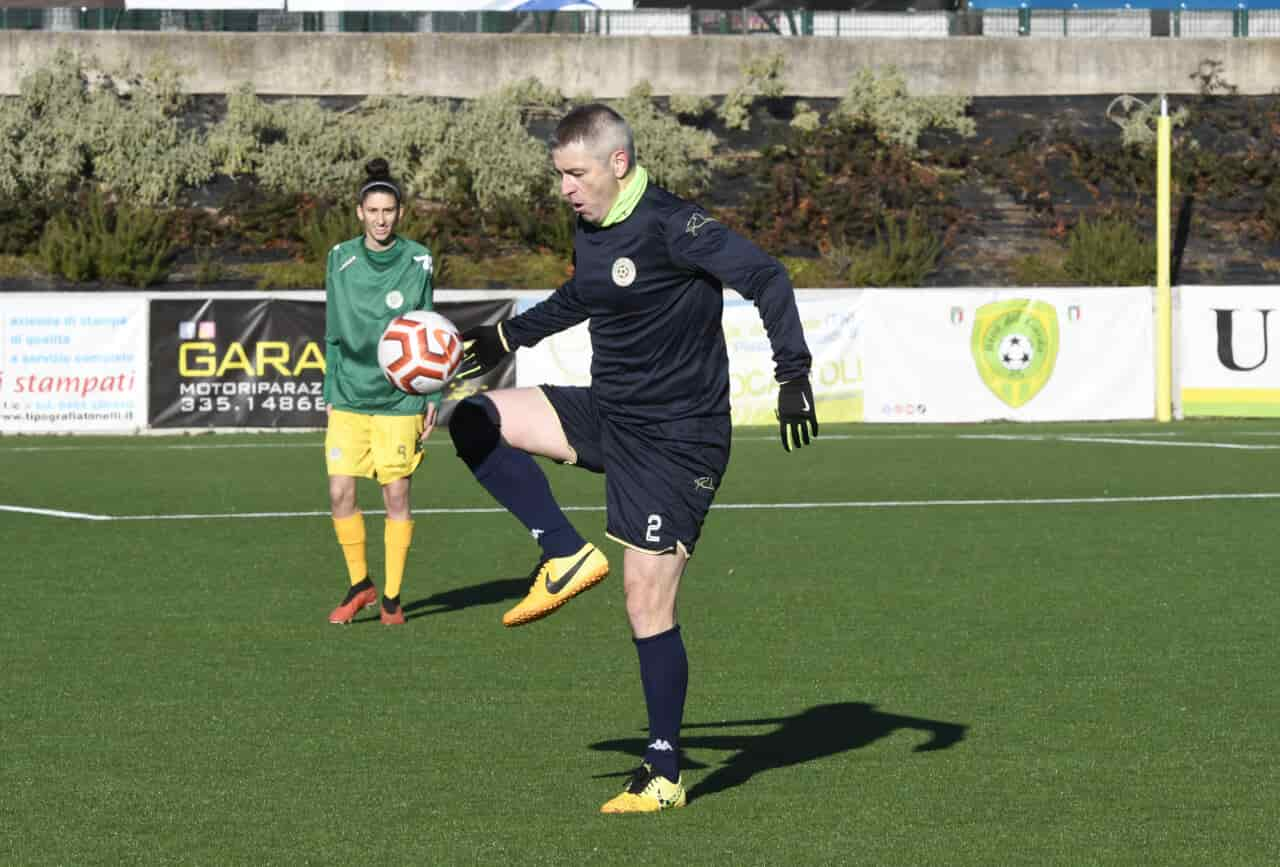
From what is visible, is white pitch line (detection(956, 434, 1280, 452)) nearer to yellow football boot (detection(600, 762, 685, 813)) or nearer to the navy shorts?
the navy shorts

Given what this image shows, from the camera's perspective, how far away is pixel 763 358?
91.0 feet

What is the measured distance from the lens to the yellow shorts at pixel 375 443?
1043 cm

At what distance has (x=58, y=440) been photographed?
26344 mm

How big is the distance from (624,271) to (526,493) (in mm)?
1380

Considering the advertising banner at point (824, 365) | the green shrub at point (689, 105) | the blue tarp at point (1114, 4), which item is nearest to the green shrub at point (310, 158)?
the green shrub at point (689, 105)

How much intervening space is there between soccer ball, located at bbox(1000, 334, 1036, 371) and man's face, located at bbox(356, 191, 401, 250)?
19.8 meters

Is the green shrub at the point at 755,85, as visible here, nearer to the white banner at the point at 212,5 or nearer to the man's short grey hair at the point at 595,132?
the white banner at the point at 212,5

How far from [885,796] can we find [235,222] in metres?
34.8

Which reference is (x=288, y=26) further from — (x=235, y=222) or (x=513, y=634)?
(x=513, y=634)

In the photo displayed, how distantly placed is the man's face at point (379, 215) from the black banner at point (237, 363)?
17280mm

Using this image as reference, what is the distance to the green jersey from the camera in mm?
10133

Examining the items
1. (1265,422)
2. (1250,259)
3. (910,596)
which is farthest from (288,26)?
(910,596)

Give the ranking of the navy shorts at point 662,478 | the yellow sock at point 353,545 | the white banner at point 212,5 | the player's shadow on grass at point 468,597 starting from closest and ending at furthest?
the navy shorts at point 662,478
the yellow sock at point 353,545
the player's shadow on grass at point 468,597
the white banner at point 212,5

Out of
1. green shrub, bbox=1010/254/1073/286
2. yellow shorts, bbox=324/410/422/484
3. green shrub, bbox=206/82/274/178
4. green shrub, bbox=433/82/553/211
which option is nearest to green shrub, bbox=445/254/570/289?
green shrub, bbox=433/82/553/211
